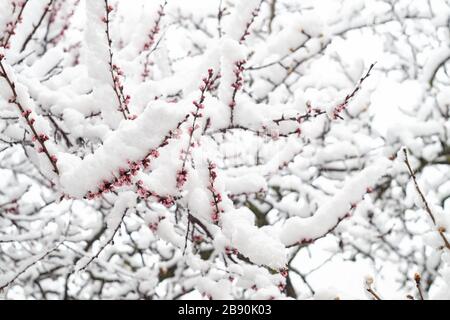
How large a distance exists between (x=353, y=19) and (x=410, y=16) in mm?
1049

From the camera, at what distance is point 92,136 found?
7.98ft

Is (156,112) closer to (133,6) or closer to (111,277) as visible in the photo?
(133,6)

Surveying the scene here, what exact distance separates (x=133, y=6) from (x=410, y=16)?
9.42ft

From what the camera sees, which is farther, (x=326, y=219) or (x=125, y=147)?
(x=326, y=219)

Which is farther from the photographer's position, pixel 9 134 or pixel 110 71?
pixel 9 134

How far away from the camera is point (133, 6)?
3414 mm

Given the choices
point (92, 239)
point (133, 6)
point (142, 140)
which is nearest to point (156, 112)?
point (142, 140)

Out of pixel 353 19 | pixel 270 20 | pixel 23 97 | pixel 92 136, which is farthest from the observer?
pixel 270 20

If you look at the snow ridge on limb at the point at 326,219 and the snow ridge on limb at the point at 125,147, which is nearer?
the snow ridge on limb at the point at 125,147

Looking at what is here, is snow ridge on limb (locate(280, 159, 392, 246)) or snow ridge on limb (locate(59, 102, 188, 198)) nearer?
snow ridge on limb (locate(59, 102, 188, 198))

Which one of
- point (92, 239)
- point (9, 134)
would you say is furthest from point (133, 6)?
point (92, 239)
